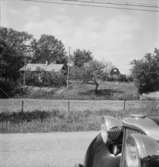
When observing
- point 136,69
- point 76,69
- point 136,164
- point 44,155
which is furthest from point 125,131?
point 76,69

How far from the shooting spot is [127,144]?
→ 1330mm

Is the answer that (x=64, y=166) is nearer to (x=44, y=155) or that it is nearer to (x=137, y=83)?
(x=44, y=155)

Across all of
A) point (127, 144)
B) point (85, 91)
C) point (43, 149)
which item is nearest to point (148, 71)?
point (85, 91)

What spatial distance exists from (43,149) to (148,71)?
835 inches

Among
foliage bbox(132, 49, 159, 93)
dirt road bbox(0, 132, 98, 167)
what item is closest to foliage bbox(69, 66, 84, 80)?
foliage bbox(132, 49, 159, 93)

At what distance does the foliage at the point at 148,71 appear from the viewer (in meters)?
24.0

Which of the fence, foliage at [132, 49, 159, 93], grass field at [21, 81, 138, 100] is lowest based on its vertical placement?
the fence

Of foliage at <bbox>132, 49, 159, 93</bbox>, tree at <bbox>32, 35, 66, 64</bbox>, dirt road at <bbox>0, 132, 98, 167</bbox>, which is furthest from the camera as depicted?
tree at <bbox>32, 35, 66, 64</bbox>

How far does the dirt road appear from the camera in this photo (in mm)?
4051

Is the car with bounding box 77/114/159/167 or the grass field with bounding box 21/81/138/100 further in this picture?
the grass field with bounding box 21/81/138/100

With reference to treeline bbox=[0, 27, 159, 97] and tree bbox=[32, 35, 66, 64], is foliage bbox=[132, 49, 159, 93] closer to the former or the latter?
treeline bbox=[0, 27, 159, 97]

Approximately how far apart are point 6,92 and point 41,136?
1663 cm

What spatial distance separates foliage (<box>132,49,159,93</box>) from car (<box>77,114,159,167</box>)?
76.4 ft

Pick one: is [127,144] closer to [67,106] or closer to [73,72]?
[67,106]
